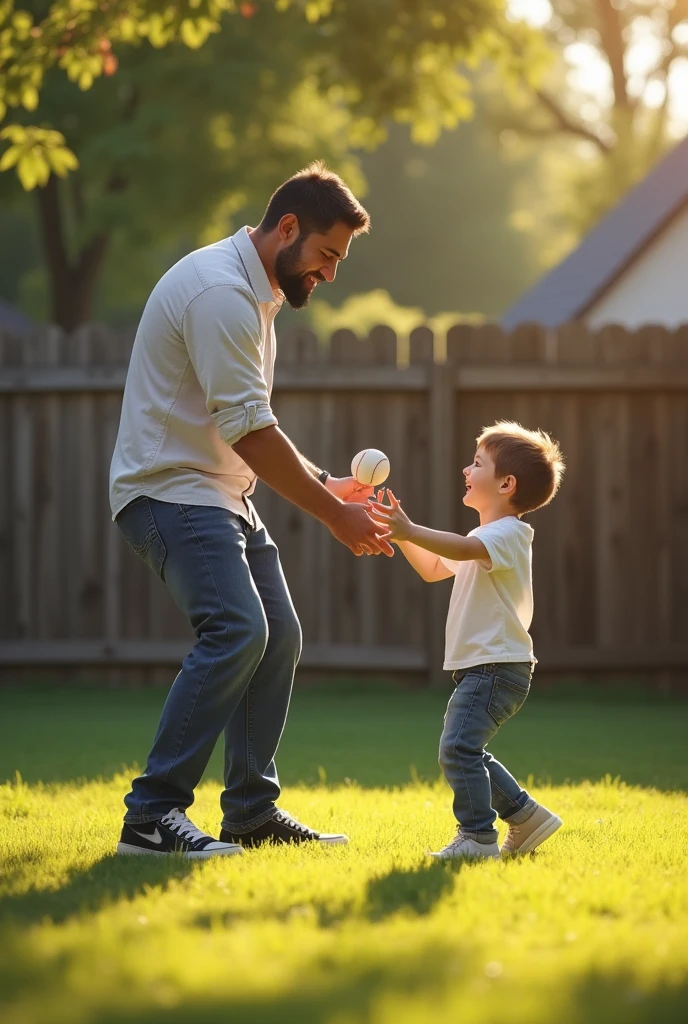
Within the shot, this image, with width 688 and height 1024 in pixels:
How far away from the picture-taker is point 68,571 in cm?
912

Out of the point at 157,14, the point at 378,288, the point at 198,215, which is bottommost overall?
the point at 157,14

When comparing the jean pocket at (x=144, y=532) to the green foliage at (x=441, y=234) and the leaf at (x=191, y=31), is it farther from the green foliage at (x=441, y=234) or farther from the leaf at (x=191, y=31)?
the green foliage at (x=441, y=234)

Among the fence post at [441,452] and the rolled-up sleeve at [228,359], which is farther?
the fence post at [441,452]

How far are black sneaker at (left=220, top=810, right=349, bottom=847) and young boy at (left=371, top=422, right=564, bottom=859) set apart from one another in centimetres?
47

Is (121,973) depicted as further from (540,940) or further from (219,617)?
(219,617)

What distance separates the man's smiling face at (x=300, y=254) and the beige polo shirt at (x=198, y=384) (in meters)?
0.07

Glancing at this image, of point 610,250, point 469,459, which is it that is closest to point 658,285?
point 610,250

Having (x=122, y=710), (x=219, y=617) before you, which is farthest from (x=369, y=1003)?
(x=122, y=710)

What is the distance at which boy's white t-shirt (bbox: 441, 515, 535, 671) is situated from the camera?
415 centimetres

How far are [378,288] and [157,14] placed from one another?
4865cm

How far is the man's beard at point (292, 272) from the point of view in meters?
4.18

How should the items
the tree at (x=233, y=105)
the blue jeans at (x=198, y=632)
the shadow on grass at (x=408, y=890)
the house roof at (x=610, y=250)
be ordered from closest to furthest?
1. the shadow on grass at (x=408, y=890)
2. the blue jeans at (x=198, y=632)
3. the tree at (x=233, y=105)
4. the house roof at (x=610, y=250)

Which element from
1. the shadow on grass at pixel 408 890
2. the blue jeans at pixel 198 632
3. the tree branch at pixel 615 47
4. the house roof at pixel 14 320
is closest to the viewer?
the shadow on grass at pixel 408 890

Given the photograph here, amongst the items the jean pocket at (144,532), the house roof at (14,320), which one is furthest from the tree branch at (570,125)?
the jean pocket at (144,532)
